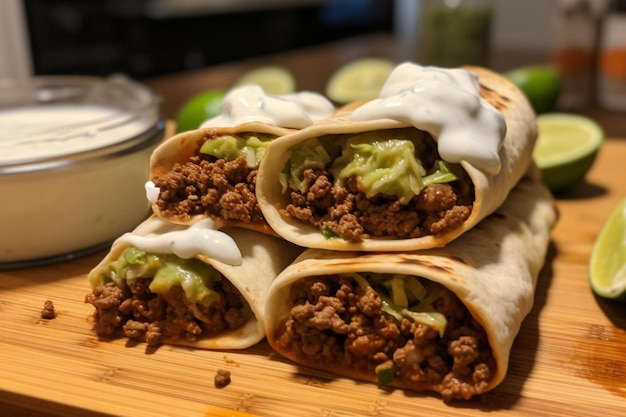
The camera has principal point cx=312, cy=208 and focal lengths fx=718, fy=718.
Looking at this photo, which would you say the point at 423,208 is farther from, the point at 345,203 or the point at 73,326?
the point at 73,326

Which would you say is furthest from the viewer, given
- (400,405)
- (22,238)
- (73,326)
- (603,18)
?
(603,18)

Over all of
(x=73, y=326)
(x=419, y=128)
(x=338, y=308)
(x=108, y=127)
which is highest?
(x=419, y=128)

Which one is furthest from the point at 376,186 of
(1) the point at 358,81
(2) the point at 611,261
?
(1) the point at 358,81

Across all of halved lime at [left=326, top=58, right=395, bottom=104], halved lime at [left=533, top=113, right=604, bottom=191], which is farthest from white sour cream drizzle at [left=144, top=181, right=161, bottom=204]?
halved lime at [left=326, top=58, right=395, bottom=104]

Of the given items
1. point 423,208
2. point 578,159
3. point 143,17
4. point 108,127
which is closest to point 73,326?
point 108,127

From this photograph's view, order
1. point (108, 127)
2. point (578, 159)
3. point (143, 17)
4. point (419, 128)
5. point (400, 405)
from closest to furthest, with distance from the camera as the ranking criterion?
1. point (400, 405)
2. point (419, 128)
3. point (108, 127)
4. point (578, 159)
5. point (143, 17)

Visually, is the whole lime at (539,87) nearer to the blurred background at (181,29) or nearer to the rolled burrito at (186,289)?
the blurred background at (181,29)

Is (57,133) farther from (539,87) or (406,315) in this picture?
(539,87)

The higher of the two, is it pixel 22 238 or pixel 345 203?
pixel 345 203
